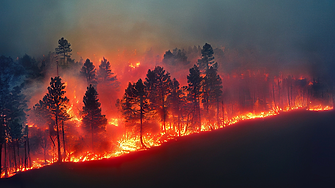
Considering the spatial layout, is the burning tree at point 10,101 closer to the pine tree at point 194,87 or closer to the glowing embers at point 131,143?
the glowing embers at point 131,143

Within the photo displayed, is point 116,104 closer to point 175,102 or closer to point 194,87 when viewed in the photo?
point 175,102

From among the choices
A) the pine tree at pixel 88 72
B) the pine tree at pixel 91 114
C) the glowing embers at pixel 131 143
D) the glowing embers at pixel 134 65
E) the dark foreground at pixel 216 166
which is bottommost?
the dark foreground at pixel 216 166

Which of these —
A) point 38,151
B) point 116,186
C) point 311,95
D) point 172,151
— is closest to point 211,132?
point 172,151

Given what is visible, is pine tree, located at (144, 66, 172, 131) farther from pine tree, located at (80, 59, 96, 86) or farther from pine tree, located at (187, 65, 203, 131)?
pine tree, located at (80, 59, 96, 86)

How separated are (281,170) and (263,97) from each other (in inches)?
2218

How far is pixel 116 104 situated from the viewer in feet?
166

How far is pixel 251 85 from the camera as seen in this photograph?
80000 mm

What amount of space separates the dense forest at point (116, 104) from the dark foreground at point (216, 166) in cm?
536

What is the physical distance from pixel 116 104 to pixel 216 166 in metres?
35.4

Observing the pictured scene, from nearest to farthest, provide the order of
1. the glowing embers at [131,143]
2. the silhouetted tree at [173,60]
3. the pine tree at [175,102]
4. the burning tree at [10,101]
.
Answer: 1. the glowing embers at [131,143]
2. the burning tree at [10,101]
3. the pine tree at [175,102]
4. the silhouetted tree at [173,60]

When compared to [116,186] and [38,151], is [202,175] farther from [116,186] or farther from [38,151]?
[38,151]

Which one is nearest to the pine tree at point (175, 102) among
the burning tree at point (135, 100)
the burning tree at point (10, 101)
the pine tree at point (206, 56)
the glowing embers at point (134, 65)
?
the burning tree at point (135, 100)

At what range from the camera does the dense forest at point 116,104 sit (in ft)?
110

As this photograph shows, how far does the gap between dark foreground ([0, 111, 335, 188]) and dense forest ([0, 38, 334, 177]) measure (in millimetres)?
5356
